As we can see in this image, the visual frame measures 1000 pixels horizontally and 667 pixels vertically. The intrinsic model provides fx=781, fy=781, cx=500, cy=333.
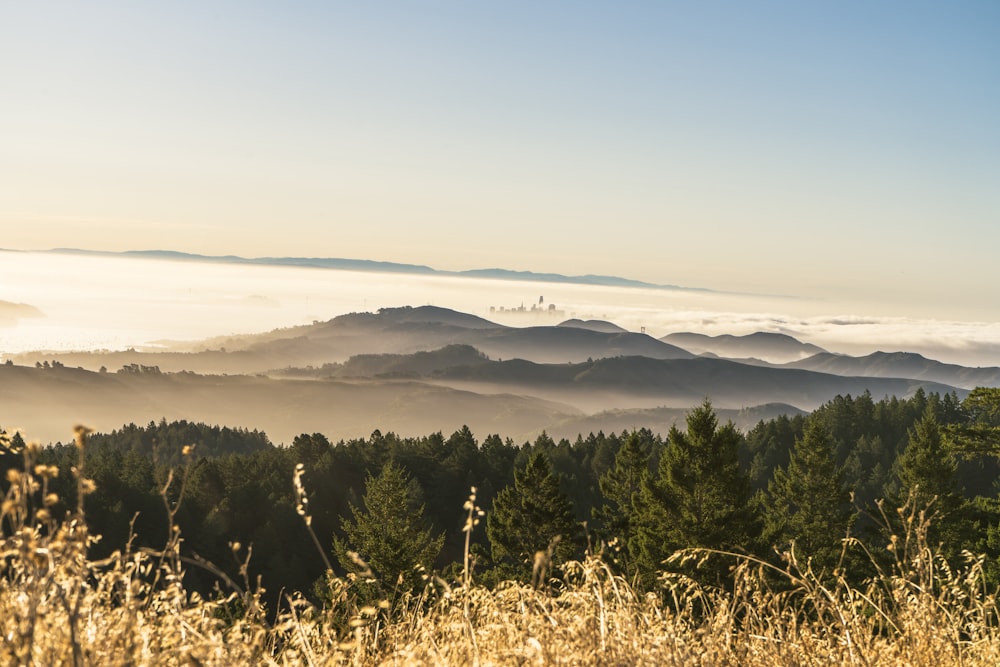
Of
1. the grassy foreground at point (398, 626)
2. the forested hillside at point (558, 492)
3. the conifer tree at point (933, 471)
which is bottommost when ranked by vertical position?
the forested hillside at point (558, 492)

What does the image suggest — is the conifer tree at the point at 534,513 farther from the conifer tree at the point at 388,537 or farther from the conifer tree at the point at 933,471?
the conifer tree at the point at 933,471

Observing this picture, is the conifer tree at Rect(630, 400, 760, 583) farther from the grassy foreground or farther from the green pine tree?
the grassy foreground

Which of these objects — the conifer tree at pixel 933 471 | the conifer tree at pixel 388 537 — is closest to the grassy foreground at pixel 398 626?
the conifer tree at pixel 388 537

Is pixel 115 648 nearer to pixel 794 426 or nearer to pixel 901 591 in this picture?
pixel 901 591

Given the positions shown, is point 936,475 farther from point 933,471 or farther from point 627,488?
point 627,488

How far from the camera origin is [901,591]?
459cm

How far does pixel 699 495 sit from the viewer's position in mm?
28703

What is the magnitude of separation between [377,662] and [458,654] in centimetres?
61

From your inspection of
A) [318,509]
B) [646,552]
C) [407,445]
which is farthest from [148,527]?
[646,552]

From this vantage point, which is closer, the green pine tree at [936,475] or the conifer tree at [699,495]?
the conifer tree at [699,495]

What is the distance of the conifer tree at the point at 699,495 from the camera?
2820 cm

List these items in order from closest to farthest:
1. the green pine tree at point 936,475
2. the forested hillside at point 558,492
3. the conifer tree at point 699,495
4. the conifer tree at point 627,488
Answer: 1. the conifer tree at point 699,495
2. the forested hillside at point 558,492
3. the conifer tree at point 627,488
4. the green pine tree at point 936,475

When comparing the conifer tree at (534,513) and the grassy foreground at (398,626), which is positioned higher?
the grassy foreground at (398,626)

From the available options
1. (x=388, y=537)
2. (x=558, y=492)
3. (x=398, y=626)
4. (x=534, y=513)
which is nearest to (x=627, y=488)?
(x=558, y=492)
